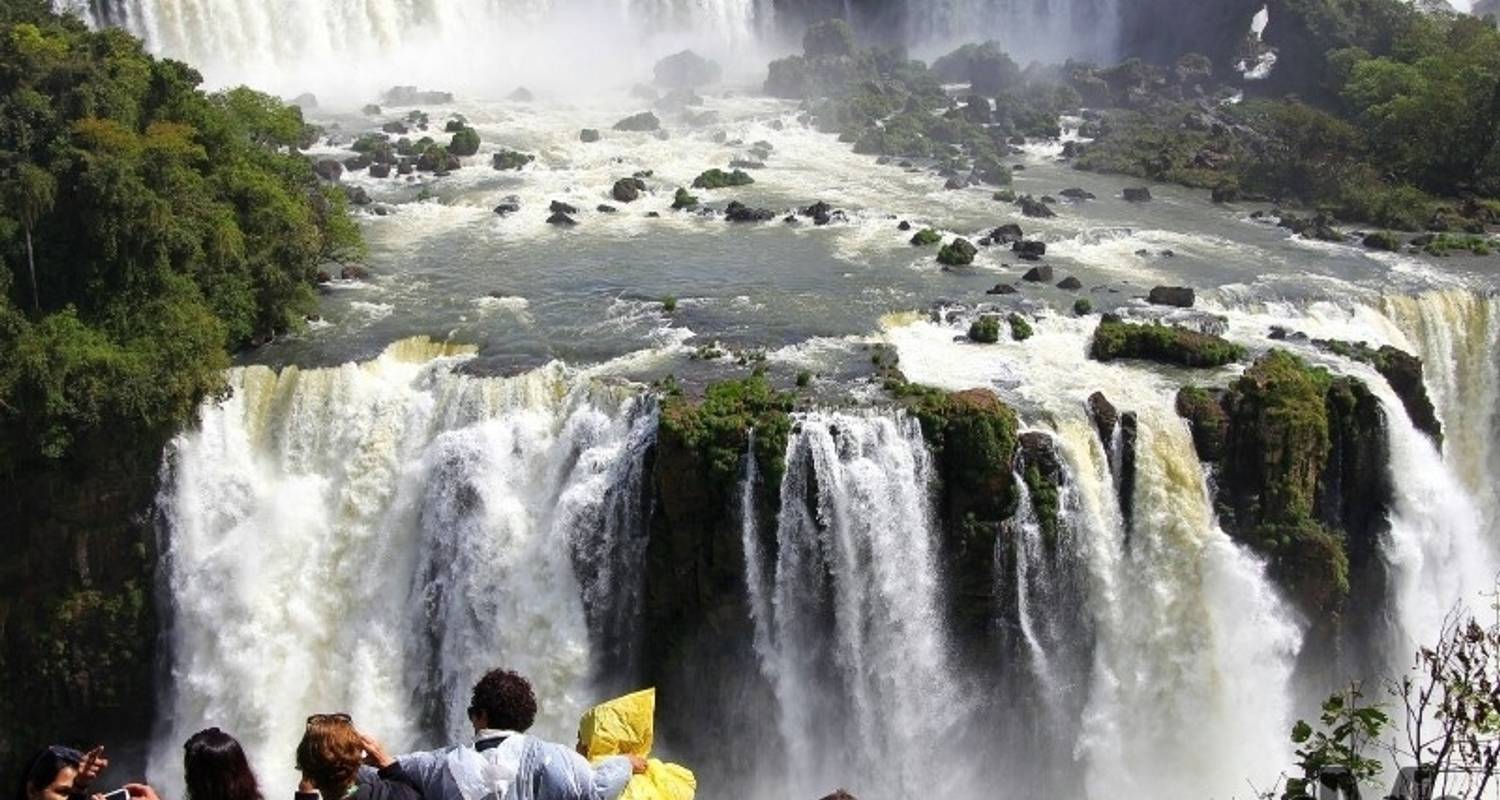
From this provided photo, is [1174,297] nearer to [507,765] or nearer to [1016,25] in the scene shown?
[507,765]

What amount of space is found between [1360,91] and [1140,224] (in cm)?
1339

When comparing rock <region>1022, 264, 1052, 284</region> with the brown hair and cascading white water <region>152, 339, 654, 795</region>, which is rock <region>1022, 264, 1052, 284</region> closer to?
cascading white water <region>152, 339, 654, 795</region>

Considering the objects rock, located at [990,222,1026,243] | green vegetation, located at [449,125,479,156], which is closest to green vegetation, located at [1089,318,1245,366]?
rock, located at [990,222,1026,243]

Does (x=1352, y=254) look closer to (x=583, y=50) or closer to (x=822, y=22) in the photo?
(x=822, y=22)

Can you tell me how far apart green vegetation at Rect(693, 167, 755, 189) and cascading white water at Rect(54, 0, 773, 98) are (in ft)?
52.8

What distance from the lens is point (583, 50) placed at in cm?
5569

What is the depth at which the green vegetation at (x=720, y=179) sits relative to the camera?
1348 inches

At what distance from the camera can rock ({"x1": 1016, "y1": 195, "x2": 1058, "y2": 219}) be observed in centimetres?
3234

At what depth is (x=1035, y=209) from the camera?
32.4m

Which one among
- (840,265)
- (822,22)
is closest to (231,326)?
(840,265)

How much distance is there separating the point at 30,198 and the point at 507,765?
18.1m

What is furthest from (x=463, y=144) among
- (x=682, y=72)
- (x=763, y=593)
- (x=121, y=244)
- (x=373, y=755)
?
(x=373, y=755)

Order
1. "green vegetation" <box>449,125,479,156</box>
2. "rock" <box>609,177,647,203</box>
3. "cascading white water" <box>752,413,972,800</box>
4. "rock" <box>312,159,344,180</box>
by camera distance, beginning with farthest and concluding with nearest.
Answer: "green vegetation" <box>449,125,479,156</box> < "rock" <box>312,159,344,180</box> < "rock" <box>609,177,647,203</box> < "cascading white water" <box>752,413,972,800</box>

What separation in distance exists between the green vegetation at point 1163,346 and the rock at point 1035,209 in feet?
33.3
